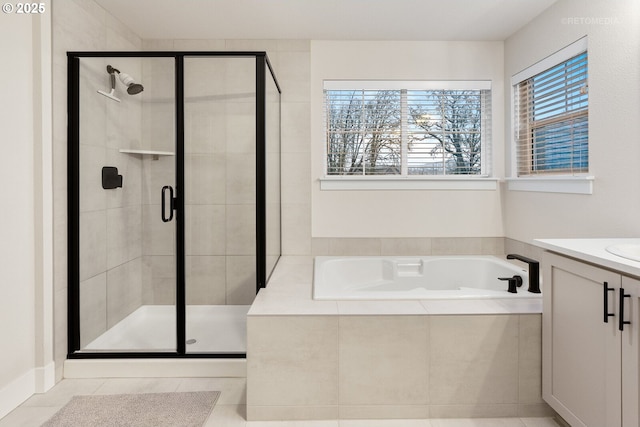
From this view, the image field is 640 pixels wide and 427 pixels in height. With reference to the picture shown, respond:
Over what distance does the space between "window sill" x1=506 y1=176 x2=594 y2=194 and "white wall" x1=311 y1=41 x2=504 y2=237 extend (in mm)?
278

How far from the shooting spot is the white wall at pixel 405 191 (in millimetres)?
3475

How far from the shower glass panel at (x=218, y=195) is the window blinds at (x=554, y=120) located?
1.96 meters

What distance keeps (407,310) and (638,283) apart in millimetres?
948

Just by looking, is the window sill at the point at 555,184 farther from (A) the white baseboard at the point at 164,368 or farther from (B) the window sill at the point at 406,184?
(A) the white baseboard at the point at 164,368

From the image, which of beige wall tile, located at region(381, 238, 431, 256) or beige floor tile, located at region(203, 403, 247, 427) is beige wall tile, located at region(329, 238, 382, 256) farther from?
beige floor tile, located at region(203, 403, 247, 427)

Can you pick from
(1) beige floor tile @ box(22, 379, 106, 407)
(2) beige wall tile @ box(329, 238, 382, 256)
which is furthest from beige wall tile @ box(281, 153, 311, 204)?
(1) beige floor tile @ box(22, 379, 106, 407)

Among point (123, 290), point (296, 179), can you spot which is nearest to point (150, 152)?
point (123, 290)

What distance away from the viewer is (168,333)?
8.52ft

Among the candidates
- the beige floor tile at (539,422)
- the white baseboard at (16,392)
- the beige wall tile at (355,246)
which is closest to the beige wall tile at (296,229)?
the beige wall tile at (355,246)

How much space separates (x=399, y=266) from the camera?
3.26 metres

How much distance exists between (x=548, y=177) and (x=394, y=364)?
169cm

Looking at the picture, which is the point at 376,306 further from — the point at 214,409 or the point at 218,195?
the point at 218,195

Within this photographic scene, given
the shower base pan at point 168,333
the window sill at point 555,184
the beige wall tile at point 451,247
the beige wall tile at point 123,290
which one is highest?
the window sill at point 555,184

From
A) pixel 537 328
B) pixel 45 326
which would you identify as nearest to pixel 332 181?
pixel 537 328
